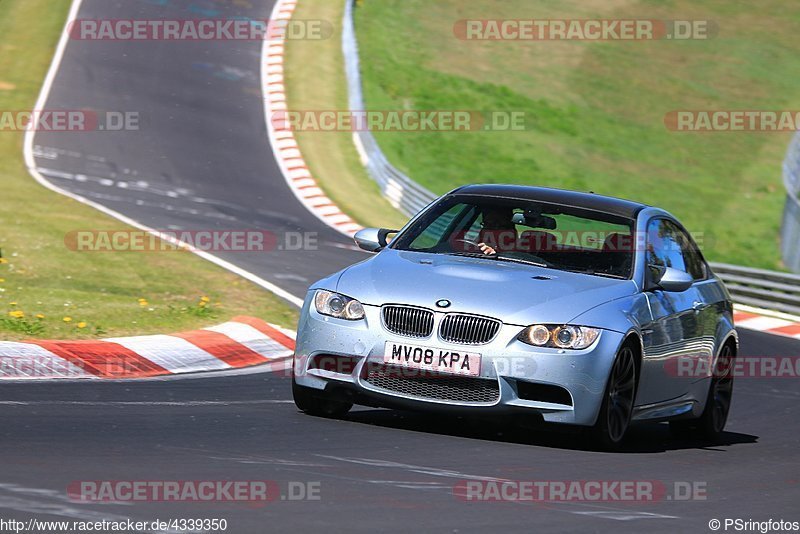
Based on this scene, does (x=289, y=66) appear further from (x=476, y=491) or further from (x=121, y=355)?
(x=476, y=491)

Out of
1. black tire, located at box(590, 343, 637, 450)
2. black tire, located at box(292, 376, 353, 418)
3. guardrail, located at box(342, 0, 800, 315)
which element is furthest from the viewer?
guardrail, located at box(342, 0, 800, 315)

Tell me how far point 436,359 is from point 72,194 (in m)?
14.3

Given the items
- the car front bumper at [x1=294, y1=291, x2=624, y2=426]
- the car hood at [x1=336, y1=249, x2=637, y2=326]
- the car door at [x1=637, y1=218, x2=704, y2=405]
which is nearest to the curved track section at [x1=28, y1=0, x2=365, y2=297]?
the car door at [x1=637, y1=218, x2=704, y2=405]

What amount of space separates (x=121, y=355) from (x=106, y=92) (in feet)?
65.6

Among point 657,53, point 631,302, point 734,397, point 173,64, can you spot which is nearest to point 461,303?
point 631,302

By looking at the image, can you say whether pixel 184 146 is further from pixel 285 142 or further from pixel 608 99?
pixel 608 99

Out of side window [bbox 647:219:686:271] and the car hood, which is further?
side window [bbox 647:219:686:271]

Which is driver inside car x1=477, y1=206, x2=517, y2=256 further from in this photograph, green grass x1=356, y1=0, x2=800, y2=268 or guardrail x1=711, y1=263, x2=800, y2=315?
green grass x1=356, y1=0, x2=800, y2=268

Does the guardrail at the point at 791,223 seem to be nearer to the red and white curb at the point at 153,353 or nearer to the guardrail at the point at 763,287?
the guardrail at the point at 763,287

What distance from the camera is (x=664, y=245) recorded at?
9906mm

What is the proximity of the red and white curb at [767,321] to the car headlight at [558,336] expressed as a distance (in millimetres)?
10761

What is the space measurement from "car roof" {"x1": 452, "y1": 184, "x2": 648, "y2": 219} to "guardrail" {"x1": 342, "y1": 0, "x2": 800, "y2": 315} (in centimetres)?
1136

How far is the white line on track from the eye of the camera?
1570cm

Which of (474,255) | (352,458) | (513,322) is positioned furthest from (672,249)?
(352,458)
